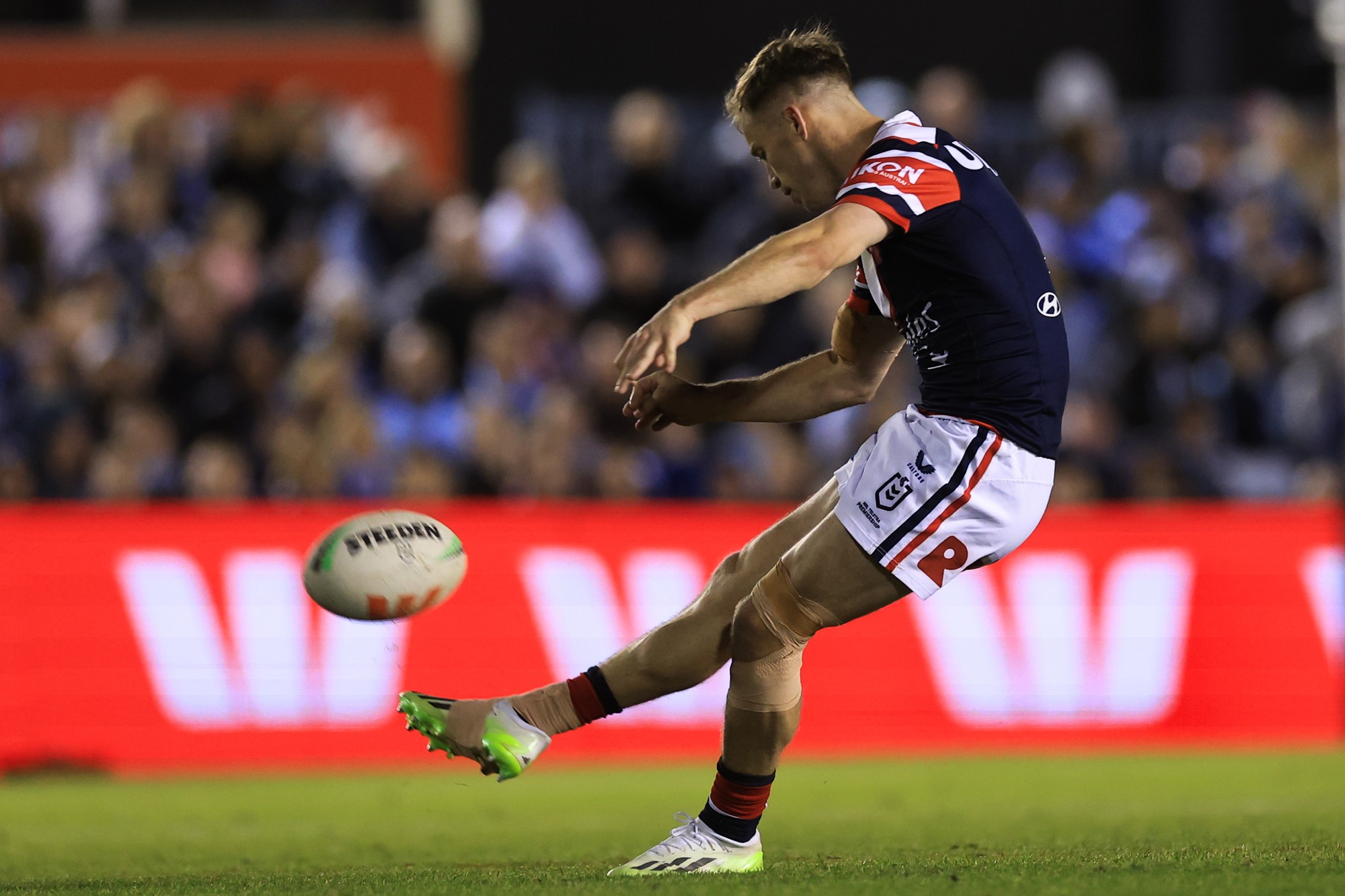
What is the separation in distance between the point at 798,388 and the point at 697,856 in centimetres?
170

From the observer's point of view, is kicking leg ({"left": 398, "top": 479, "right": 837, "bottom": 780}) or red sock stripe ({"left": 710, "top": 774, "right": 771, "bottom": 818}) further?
kicking leg ({"left": 398, "top": 479, "right": 837, "bottom": 780})

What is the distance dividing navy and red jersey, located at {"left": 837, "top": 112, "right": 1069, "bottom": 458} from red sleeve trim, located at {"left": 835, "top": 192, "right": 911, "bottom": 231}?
0.09 metres

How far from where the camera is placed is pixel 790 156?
5.78m

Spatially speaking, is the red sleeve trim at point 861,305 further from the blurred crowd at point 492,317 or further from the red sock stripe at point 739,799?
the blurred crowd at point 492,317

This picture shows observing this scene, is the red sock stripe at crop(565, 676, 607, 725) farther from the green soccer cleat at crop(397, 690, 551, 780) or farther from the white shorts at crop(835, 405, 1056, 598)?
the white shorts at crop(835, 405, 1056, 598)

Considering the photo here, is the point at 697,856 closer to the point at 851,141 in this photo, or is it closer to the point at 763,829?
the point at 763,829

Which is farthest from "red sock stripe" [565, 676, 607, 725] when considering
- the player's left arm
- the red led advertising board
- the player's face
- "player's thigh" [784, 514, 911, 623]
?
the red led advertising board

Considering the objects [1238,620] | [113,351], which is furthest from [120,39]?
[1238,620]

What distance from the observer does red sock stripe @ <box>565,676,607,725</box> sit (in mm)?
6078

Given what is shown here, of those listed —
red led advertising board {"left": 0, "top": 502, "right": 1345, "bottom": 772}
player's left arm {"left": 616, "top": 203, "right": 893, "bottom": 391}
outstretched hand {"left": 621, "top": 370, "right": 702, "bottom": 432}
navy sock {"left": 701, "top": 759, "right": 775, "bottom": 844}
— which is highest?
player's left arm {"left": 616, "top": 203, "right": 893, "bottom": 391}

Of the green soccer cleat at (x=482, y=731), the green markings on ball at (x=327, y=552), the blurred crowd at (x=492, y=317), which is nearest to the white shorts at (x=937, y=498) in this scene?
Result: the green soccer cleat at (x=482, y=731)

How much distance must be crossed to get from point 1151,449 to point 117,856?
9.30 m

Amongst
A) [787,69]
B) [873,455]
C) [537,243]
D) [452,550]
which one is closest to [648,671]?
[452,550]

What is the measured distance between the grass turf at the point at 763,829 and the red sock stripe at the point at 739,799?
204mm
